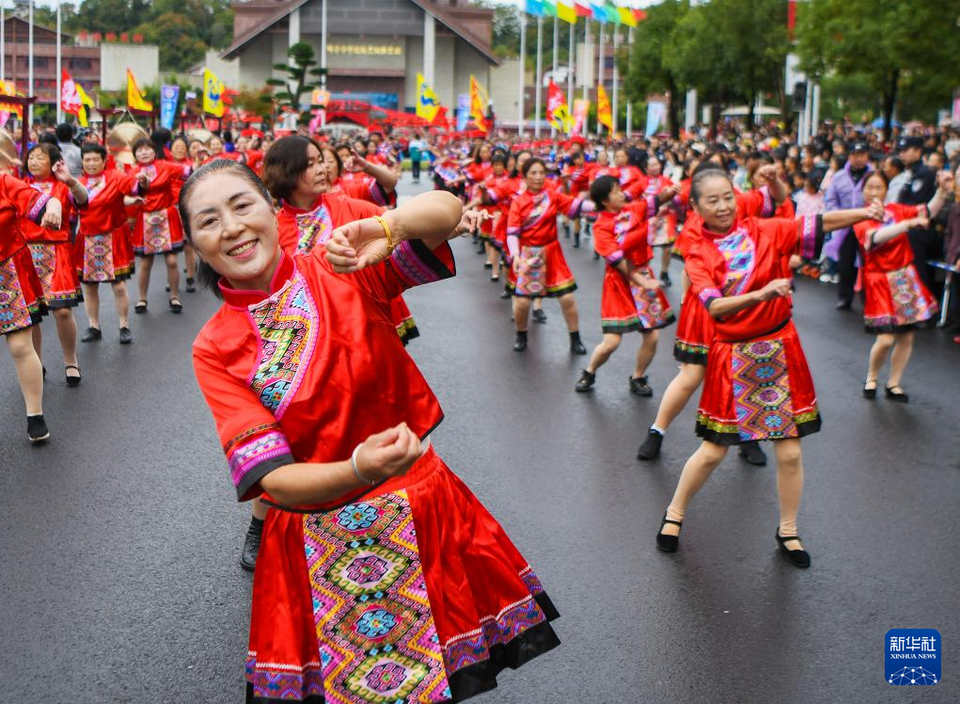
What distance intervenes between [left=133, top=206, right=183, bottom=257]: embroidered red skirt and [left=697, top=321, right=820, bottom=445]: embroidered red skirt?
8192 millimetres

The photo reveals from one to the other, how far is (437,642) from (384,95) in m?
73.0

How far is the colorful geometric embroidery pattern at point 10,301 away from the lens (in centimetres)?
687

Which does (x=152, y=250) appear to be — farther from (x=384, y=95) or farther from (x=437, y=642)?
(x=384, y=95)

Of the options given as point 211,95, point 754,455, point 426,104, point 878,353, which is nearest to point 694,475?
point 754,455

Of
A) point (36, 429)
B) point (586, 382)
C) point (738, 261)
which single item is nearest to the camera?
point (738, 261)

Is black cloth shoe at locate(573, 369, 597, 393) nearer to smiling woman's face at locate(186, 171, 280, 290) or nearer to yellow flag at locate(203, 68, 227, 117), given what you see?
smiling woman's face at locate(186, 171, 280, 290)

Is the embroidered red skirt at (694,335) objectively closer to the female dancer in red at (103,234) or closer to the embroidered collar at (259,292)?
the embroidered collar at (259,292)

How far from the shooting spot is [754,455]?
6.93 meters

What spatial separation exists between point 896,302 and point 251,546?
533cm

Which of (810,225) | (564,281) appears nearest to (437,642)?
(810,225)

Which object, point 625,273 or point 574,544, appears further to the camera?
point 625,273

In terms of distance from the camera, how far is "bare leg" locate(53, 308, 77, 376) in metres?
8.52

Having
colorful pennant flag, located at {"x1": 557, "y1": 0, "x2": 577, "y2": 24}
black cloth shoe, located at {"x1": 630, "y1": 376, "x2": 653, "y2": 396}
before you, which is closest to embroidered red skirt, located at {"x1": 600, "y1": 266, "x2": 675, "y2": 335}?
black cloth shoe, located at {"x1": 630, "y1": 376, "x2": 653, "y2": 396}

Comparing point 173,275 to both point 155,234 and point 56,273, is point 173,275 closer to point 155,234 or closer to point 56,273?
point 155,234
